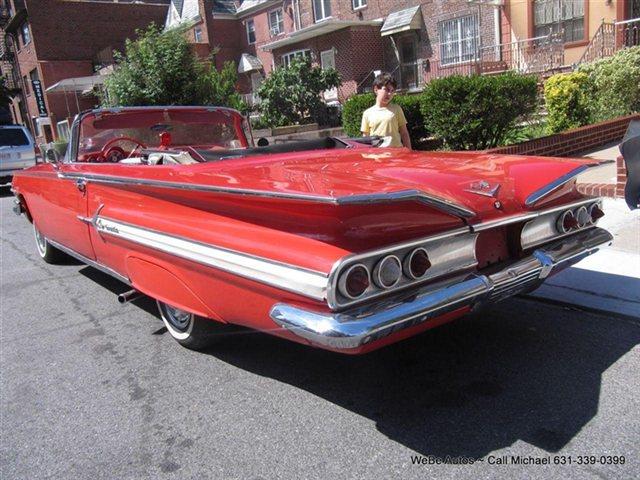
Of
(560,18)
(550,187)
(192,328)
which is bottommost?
(192,328)

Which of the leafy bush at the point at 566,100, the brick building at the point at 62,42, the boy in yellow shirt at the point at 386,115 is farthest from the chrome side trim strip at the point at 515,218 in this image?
the brick building at the point at 62,42

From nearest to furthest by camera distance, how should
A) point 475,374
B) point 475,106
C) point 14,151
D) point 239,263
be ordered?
point 239,263 → point 475,374 → point 475,106 → point 14,151

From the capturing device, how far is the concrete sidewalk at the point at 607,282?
153 inches

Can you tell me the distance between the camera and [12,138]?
14695mm

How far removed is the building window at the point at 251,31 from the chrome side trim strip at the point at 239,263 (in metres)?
31.2

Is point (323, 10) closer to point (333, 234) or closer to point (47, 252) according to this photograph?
point (47, 252)

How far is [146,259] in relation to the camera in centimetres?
340

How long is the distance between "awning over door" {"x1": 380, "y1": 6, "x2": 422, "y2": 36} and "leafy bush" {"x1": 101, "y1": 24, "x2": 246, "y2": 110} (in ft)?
35.0

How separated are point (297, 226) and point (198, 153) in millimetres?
1478

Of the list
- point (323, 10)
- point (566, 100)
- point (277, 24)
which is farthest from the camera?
point (277, 24)

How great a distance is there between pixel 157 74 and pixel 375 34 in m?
13.1

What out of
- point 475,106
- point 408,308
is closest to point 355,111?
point 475,106

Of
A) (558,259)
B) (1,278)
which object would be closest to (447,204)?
(558,259)

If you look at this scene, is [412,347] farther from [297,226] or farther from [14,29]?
[14,29]
